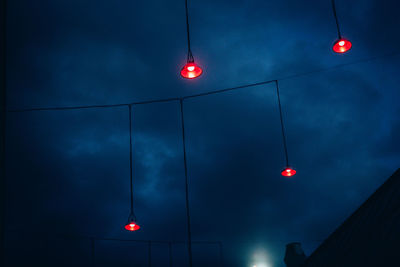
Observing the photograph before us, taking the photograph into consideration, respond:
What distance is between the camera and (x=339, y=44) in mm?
7824

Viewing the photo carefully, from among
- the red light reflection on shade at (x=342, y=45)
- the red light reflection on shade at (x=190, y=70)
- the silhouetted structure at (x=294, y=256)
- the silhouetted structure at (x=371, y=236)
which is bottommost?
the silhouetted structure at (x=371, y=236)

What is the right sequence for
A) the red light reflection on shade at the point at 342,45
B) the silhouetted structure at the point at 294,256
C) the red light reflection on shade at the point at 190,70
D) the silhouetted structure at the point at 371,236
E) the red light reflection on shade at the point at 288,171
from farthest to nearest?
the silhouetted structure at the point at 294,256 → the red light reflection on shade at the point at 288,171 → the red light reflection on shade at the point at 342,45 → the red light reflection on shade at the point at 190,70 → the silhouetted structure at the point at 371,236

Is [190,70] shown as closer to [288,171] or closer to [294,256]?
[288,171]

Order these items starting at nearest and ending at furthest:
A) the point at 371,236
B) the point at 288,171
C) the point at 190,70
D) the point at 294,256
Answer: the point at 371,236 < the point at 190,70 < the point at 288,171 < the point at 294,256

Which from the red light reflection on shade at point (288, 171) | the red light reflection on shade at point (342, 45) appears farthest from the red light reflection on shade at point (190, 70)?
the red light reflection on shade at point (288, 171)

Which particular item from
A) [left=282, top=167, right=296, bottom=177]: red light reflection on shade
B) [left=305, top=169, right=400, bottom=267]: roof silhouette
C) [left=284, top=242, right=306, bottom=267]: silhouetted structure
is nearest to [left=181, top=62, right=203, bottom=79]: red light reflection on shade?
[left=305, top=169, right=400, bottom=267]: roof silhouette

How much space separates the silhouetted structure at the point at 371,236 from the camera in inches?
120

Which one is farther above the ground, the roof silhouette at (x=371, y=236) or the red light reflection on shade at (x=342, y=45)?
the red light reflection on shade at (x=342, y=45)

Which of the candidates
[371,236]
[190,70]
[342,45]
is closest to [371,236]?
[371,236]

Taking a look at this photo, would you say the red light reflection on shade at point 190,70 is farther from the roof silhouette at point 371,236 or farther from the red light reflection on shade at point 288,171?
the red light reflection on shade at point 288,171

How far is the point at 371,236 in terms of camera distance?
143 inches

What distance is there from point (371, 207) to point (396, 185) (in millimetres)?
523

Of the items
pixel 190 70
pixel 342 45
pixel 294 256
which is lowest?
pixel 294 256

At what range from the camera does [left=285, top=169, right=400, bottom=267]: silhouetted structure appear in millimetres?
3055
